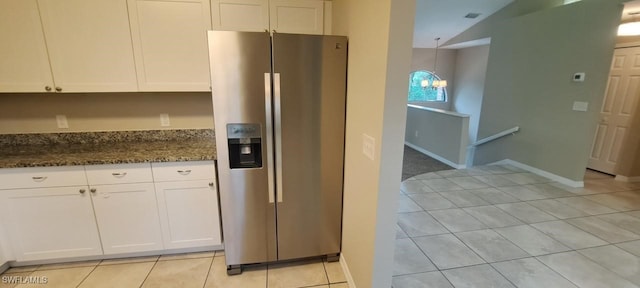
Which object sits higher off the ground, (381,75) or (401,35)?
(401,35)

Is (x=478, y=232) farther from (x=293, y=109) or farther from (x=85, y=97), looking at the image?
(x=85, y=97)

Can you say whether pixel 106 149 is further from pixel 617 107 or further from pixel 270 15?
pixel 617 107

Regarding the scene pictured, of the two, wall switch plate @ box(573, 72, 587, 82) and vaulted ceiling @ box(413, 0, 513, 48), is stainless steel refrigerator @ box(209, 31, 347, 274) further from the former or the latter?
vaulted ceiling @ box(413, 0, 513, 48)

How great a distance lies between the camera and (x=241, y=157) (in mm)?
1886

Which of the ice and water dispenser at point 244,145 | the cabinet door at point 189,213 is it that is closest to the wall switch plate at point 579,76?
the ice and water dispenser at point 244,145

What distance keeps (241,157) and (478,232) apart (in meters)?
2.40

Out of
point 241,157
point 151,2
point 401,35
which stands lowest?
point 241,157

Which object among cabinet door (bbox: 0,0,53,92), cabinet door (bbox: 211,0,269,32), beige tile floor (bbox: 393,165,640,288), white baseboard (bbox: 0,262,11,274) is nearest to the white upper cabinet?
cabinet door (bbox: 211,0,269,32)

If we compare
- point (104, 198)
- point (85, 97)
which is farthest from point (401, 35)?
point (85, 97)

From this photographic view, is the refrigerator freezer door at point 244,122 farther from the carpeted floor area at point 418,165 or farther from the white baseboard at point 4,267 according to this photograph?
the carpeted floor area at point 418,165

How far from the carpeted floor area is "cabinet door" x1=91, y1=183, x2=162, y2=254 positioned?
3432mm

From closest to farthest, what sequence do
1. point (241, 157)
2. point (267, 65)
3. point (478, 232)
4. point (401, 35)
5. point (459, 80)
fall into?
point (401, 35) < point (267, 65) < point (241, 157) < point (478, 232) < point (459, 80)

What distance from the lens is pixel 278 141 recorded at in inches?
73.4

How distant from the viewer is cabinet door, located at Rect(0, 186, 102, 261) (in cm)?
192
